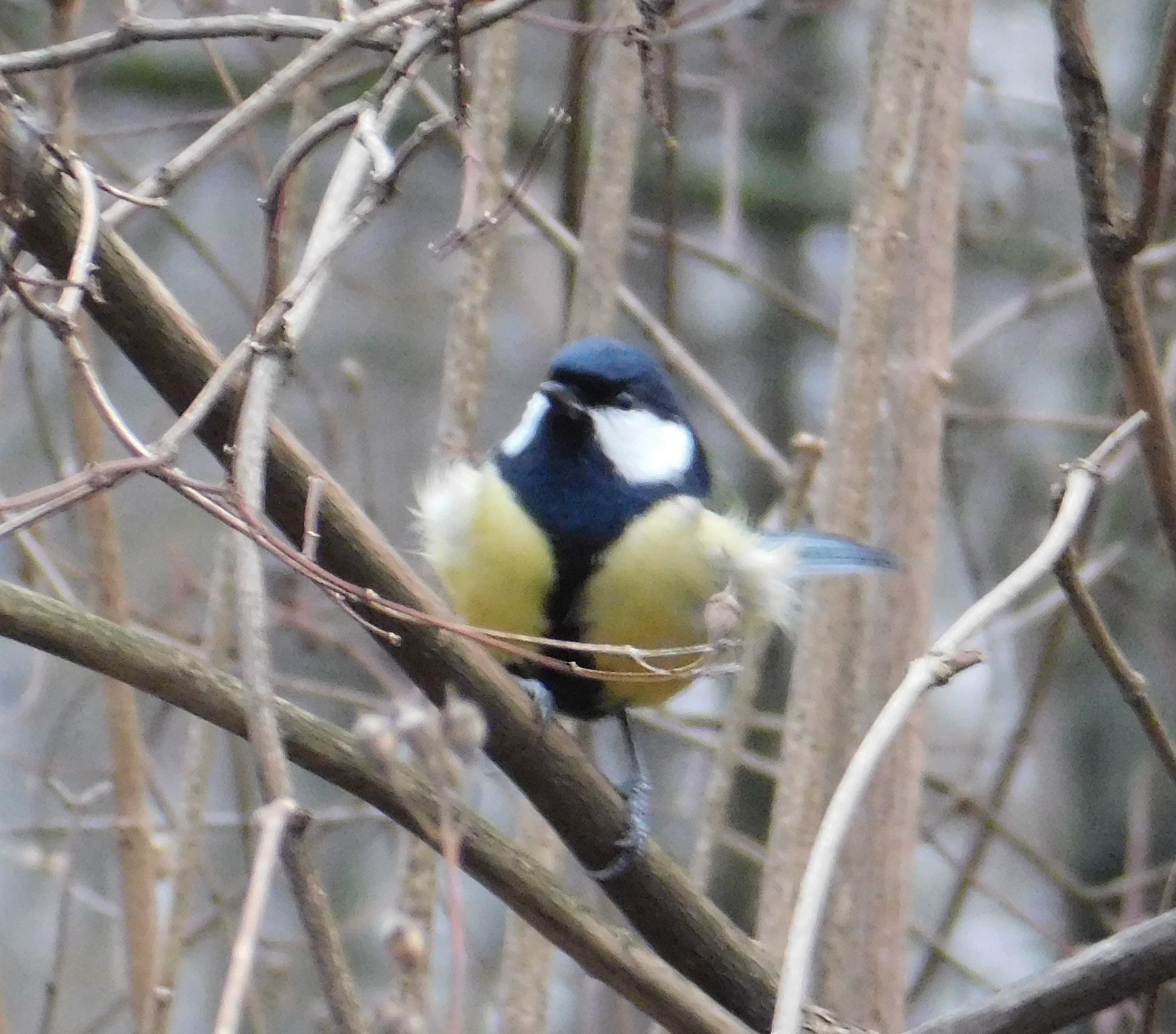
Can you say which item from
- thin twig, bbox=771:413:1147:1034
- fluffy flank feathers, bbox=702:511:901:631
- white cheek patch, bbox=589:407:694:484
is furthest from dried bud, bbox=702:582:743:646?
white cheek patch, bbox=589:407:694:484

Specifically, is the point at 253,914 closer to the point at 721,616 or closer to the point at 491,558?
the point at 721,616

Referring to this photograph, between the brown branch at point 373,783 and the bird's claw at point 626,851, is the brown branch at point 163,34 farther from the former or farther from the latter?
the bird's claw at point 626,851

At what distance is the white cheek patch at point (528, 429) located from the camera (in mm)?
1645

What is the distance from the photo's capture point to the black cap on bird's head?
5.34ft

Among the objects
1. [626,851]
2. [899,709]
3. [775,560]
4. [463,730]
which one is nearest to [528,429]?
[775,560]

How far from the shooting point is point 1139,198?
112cm

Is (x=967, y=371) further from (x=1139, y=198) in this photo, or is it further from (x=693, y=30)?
(x=1139, y=198)

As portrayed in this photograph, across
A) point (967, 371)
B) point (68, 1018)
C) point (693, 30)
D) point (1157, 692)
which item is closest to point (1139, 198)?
point (693, 30)

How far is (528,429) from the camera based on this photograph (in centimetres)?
168

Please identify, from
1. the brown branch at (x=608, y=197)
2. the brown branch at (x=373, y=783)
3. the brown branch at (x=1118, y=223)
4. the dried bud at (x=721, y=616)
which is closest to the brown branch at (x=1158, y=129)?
the brown branch at (x=1118, y=223)

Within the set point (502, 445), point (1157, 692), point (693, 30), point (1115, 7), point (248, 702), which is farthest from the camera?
point (1115, 7)

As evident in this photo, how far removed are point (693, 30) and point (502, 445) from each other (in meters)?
0.82

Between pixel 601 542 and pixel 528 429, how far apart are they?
223 mm

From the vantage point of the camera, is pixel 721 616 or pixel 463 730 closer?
pixel 463 730
